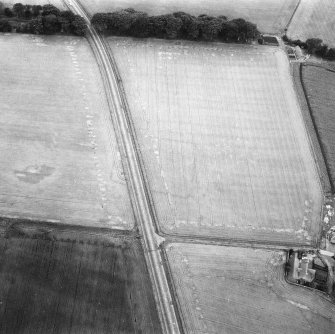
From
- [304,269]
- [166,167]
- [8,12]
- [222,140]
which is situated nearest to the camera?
[304,269]

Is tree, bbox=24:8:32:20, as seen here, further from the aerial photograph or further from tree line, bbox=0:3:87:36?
the aerial photograph

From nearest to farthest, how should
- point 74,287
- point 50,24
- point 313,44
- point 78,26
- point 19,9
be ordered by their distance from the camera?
point 74,287
point 50,24
point 78,26
point 313,44
point 19,9

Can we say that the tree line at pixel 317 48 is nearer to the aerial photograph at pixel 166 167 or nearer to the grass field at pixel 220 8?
the aerial photograph at pixel 166 167

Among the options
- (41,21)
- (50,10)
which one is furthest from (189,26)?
(41,21)

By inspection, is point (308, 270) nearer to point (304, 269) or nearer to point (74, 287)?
point (304, 269)

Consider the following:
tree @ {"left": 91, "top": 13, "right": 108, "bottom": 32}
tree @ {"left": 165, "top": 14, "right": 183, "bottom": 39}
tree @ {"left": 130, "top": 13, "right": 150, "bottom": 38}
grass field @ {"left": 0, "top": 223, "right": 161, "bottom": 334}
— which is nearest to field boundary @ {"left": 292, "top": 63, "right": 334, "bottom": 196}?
tree @ {"left": 165, "top": 14, "right": 183, "bottom": 39}
